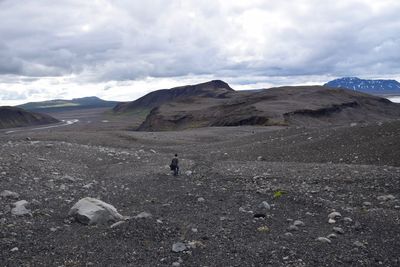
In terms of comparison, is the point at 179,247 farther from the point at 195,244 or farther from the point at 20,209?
the point at 20,209

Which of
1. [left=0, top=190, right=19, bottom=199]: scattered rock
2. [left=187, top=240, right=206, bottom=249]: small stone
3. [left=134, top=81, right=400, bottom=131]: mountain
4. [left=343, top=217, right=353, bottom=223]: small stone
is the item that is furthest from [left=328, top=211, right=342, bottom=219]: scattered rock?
[left=134, top=81, right=400, bottom=131]: mountain

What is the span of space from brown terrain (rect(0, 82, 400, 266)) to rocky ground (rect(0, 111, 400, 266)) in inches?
1.4

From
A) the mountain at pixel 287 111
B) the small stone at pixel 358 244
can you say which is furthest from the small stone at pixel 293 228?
the mountain at pixel 287 111

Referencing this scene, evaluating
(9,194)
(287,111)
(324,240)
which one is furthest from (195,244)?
(287,111)

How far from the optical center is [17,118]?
504 ft

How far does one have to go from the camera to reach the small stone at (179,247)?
991 centimetres

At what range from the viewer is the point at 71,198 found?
1455 cm

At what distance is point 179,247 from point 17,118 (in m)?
156

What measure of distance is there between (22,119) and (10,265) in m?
157

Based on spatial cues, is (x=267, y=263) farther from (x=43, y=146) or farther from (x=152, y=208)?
(x=43, y=146)

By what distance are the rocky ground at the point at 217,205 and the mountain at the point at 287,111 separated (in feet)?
125

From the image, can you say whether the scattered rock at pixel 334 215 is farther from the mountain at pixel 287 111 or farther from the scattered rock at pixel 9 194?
the mountain at pixel 287 111

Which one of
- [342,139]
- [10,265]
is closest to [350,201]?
[10,265]

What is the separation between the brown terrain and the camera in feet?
31.8
